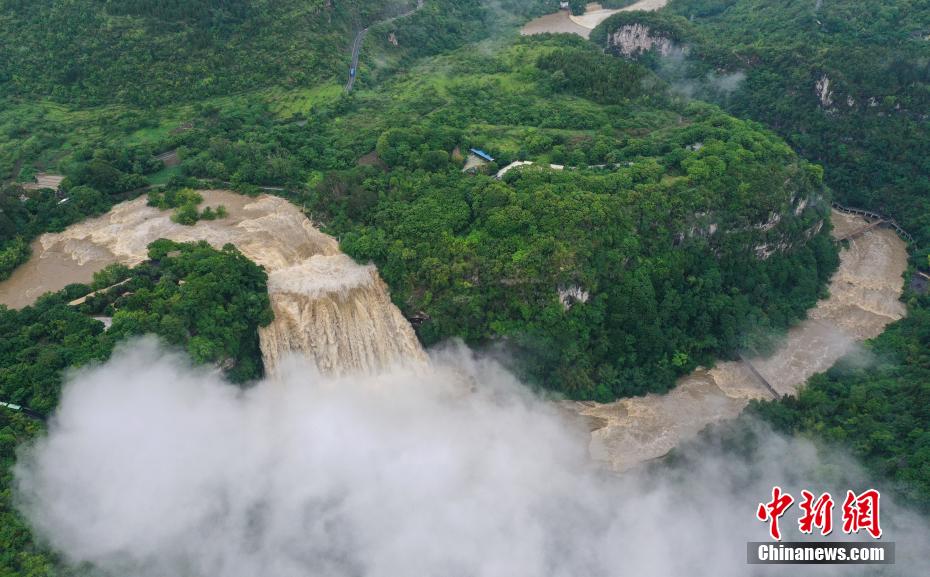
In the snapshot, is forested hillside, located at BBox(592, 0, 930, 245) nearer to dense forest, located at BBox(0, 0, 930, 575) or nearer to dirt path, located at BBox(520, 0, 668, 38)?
dense forest, located at BBox(0, 0, 930, 575)

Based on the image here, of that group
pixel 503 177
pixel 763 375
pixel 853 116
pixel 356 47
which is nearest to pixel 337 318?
pixel 503 177

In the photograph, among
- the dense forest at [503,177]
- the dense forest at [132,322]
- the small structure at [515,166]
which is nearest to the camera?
the dense forest at [132,322]

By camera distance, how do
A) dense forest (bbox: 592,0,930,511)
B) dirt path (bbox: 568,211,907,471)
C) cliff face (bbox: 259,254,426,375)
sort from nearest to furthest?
dense forest (bbox: 592,0,930,511) → cliff face (bbox: 259,254,426,375) → dirt path (bbox: 568,211,907,471)

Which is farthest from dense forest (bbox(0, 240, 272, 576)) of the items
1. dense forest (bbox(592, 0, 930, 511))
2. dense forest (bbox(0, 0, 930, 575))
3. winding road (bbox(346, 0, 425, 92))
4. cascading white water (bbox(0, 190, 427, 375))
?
winding road (bbox(346, 0, 425, 92))

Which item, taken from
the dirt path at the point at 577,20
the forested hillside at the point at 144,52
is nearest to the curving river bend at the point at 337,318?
the forested hillside at the point at 144,52

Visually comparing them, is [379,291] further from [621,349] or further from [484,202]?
[621,349]

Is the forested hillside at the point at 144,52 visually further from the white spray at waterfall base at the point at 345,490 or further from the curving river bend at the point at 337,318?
the white spray at waterfall base at the point at 345,490

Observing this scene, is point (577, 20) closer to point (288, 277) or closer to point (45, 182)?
point (288, 277)
